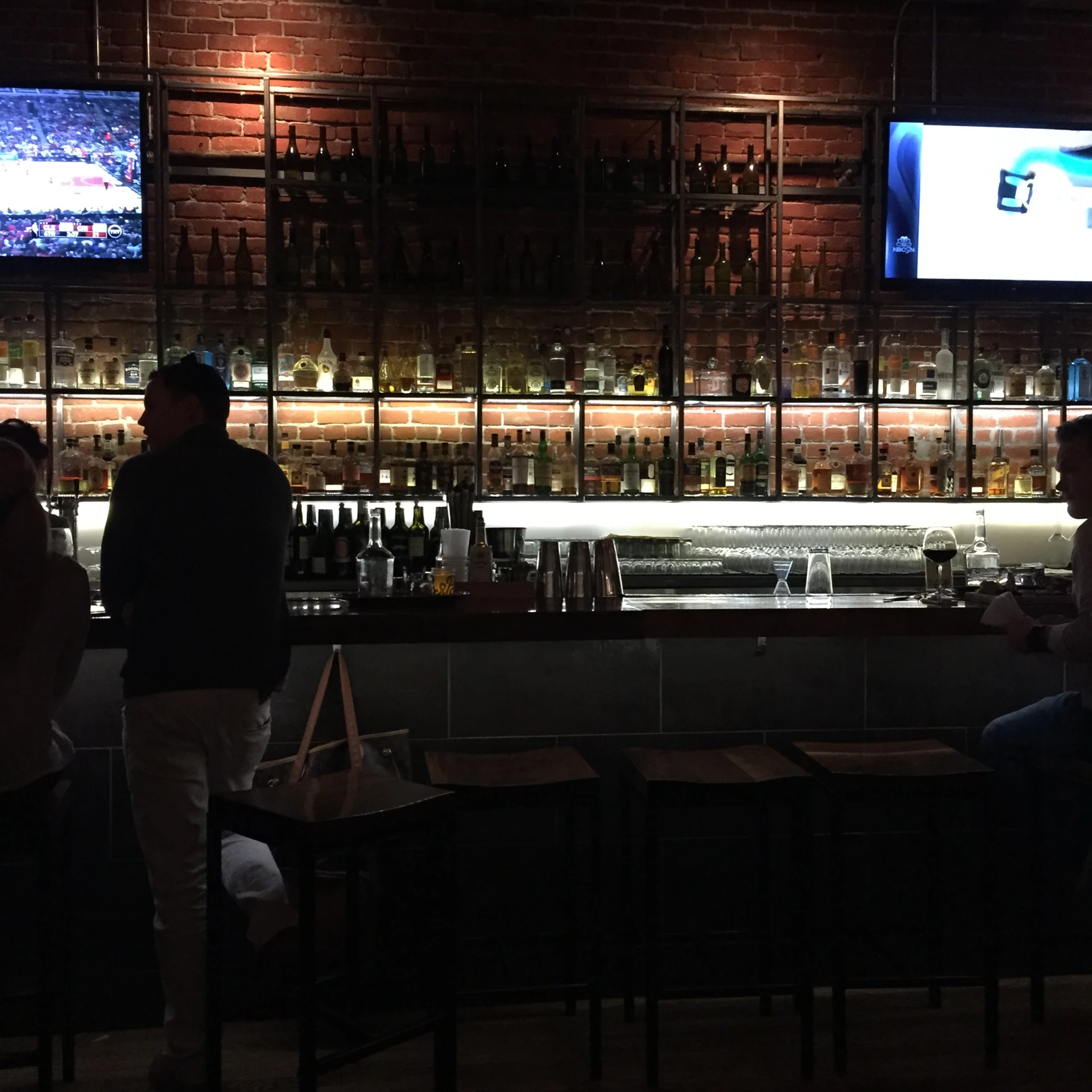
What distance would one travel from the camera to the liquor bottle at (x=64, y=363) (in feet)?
16.6

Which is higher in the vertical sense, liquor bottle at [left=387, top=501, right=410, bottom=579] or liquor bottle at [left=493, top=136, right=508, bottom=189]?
liquor bottle at [left=493, top=136, right=508, bottom=189]

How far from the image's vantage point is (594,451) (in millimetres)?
5527

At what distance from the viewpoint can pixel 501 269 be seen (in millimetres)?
5414

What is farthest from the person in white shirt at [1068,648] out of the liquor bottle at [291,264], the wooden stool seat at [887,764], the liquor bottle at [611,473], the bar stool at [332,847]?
the liquor bottle at [291,264]

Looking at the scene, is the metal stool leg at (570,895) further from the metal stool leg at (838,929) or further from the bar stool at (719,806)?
the metal stool leg at (838,929)

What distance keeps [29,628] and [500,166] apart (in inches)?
145

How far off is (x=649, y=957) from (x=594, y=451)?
3390mm

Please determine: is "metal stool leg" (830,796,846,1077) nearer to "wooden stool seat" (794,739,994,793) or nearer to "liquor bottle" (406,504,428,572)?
"wooden stool seat" (794,739,994,793)

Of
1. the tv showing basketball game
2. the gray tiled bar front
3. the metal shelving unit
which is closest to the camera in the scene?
the gray tiled bar front

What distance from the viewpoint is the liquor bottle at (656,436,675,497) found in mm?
5340

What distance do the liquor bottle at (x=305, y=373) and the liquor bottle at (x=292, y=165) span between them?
73 centimetres

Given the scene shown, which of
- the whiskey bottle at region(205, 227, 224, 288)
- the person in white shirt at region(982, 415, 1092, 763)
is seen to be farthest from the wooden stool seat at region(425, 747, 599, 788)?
the whiskey bottle at region(205, 227, 224, 288)

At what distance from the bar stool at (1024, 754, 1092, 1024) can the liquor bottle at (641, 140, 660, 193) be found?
343 cm

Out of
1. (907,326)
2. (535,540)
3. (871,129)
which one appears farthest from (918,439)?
(535,540)
